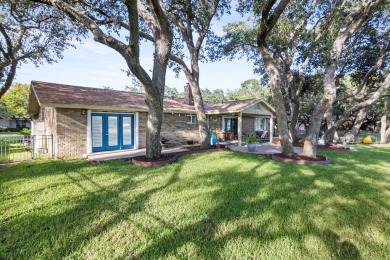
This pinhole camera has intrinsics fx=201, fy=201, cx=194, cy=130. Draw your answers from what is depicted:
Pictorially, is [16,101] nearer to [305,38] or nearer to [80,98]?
[80,98]

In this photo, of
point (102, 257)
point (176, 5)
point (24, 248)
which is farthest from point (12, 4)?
point (102, 257)

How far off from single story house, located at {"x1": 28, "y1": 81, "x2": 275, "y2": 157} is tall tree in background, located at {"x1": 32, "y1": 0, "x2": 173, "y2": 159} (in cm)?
355

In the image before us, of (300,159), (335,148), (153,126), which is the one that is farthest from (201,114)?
(335,148)

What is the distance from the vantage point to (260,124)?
21.0 metres

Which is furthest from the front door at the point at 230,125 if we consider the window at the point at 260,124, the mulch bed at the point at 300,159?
the mulch bed at the point at 300,159

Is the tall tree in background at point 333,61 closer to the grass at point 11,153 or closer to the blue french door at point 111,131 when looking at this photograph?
the blue french door at point 111,131

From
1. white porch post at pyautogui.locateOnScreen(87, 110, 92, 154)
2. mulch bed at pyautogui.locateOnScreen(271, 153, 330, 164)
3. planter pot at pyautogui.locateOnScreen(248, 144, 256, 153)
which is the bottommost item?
mulch bed at pyautogui.locateOnScreen(271, 153, 330, 164)

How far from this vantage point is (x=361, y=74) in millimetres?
17000

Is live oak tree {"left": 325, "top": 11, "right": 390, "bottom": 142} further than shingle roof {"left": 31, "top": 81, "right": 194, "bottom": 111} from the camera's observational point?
Yes

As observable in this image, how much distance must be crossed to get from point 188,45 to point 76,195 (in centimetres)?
955

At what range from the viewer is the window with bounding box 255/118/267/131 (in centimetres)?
2057

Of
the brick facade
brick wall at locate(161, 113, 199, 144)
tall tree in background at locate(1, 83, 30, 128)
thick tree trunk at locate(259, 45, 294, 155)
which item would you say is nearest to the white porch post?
the brick facade

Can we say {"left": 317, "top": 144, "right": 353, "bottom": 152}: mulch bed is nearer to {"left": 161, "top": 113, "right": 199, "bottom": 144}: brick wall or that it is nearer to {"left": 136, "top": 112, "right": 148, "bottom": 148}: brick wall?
{"left": 161, "top": 113, "right": 199, "bottom": 144}: brick wall

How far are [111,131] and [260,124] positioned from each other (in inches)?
598
